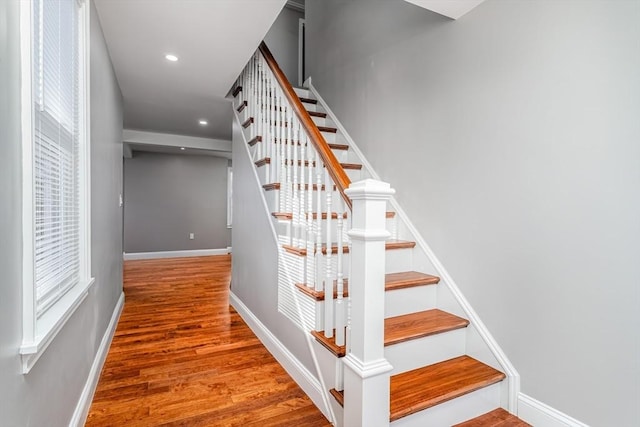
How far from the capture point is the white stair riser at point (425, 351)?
164cm

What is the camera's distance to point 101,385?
6.43ft

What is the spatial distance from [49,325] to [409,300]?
169 centimetres

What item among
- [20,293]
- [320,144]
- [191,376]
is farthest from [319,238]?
[191,376]

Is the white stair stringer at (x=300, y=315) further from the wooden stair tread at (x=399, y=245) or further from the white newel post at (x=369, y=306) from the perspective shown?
the wooden stair tread at (x=399, y=245)

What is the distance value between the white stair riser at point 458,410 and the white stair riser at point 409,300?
1.76 ft

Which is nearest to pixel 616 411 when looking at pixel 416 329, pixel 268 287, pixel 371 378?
pixel 416 329

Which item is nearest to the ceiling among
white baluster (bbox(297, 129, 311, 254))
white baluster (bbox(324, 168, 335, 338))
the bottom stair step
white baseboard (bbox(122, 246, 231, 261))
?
white baluster (bbox(297, 129, 311, 254))

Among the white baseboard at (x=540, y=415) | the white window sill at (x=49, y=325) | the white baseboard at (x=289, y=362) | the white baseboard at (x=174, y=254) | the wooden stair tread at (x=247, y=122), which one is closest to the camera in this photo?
the white window sill at (x=49, y=325)

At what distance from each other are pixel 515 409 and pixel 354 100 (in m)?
2.49

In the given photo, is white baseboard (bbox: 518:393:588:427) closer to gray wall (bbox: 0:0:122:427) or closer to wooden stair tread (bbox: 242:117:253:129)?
gray wall (bbox: 0:0:122:427)

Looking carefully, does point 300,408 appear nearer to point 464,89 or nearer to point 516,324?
point 516,324

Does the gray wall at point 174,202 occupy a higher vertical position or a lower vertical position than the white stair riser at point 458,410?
higher

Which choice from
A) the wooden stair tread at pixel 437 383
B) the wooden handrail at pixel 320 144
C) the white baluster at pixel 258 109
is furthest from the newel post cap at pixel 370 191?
the white baluster at pixel 258 109

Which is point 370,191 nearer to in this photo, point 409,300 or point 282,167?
point 409,300
